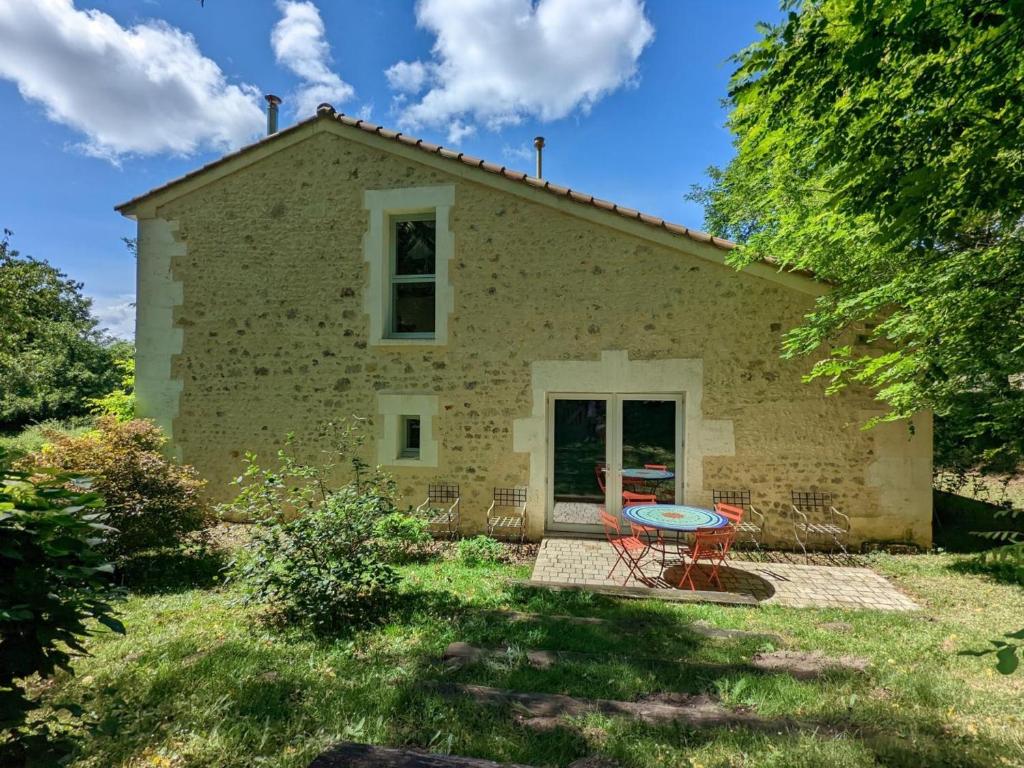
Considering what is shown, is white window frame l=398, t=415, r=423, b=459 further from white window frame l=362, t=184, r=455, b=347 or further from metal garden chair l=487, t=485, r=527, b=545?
metal garden chair l=487, t=485, r=527, b=545

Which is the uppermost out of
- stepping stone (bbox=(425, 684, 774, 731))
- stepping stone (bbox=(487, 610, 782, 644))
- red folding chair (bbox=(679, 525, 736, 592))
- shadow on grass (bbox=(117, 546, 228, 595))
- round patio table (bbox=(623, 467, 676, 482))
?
round patio table (bbox=(623, 467, 676, 482))

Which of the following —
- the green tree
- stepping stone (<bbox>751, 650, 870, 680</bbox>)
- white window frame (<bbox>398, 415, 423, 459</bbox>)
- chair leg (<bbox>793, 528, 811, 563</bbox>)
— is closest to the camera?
stepping stone (<bbox>751, 650, 870, 680</bbox>)

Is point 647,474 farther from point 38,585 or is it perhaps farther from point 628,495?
point 38,585

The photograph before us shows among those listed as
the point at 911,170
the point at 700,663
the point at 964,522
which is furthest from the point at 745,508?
the point at 911,170

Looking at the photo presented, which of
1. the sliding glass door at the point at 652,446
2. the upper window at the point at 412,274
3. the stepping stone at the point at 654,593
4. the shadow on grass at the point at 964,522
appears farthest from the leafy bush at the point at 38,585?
the shadow on grass at the point at 964,522

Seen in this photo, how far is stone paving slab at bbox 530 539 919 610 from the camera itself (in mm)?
4535

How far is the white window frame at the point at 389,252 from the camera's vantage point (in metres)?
6.71

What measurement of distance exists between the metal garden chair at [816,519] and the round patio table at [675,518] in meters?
1.66

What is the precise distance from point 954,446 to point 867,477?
241cm

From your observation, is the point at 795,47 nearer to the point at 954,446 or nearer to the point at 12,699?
the point at 12,699

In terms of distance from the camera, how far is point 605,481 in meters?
6.55

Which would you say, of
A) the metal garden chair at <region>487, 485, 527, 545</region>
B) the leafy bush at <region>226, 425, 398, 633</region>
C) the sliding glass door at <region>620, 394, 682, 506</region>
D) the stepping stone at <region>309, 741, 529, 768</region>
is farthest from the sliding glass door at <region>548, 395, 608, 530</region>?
the stepping stone at <region>309, 741, 529, 768</region>

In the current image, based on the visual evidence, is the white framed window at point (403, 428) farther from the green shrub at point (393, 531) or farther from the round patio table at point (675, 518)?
the round patio table at point (675, 518)

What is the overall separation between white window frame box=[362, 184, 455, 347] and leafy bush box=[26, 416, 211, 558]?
3.05 meters
